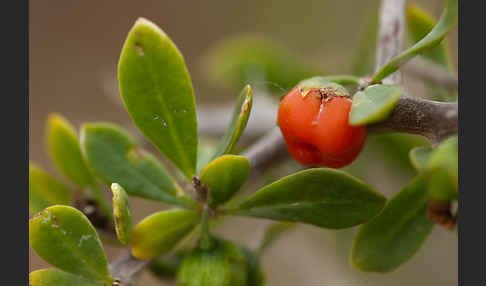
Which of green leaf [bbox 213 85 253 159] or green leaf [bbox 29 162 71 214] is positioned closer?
green leaf [bbox 213 85 253 159]

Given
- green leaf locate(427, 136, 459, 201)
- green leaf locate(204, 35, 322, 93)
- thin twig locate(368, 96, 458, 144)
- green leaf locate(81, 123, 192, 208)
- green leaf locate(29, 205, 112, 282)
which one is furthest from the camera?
green leaf locate(204, 35, 322, 93)

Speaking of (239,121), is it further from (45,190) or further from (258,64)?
(258,64)

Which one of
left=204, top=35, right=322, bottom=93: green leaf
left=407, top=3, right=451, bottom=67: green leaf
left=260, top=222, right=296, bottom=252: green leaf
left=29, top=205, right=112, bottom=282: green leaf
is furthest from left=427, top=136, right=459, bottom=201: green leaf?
left=204, top=35, right=322, bottom=93: green leaf

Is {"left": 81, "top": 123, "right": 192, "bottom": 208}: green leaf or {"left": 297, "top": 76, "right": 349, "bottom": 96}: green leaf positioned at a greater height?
{"left": 297, "top": 76, "right": 349, "bottom": 96}: green leaf

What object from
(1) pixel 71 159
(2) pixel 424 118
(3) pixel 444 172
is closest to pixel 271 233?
(1) pixel 71 159

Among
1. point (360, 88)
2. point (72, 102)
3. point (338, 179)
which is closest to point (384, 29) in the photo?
point (360, 88)

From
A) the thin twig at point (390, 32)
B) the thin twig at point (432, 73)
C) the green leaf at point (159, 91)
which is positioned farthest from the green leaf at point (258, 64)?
the green leaf at point (159, 91)

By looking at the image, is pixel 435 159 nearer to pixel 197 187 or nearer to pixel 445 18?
pixel 445 18

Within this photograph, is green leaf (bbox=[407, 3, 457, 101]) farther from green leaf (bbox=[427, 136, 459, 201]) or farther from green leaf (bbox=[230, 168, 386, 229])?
green leaf (bbox=[427, 136, 459, 201])
